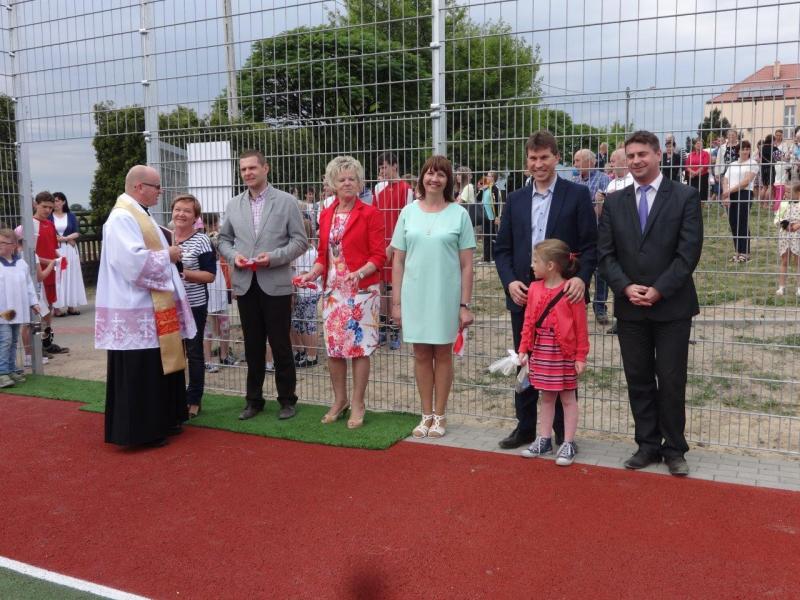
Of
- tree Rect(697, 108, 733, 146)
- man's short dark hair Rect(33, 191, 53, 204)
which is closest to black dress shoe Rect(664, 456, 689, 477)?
tree Rect(697, 108, 733, 146)

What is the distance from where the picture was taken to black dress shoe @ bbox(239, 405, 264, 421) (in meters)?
5.96

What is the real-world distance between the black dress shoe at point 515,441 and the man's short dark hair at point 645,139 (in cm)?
208

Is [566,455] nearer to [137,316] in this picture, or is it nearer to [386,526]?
[386,526]

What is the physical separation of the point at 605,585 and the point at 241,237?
3.73 meters

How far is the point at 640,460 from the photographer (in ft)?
15.1

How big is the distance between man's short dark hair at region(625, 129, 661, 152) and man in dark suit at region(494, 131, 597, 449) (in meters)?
0.44

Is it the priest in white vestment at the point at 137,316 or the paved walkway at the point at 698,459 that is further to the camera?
the priest in white vestment at the point at 137,316

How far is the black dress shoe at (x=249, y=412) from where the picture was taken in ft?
19.5

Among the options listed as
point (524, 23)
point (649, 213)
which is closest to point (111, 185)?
point (524, 23)

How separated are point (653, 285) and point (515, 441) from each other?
1487 millimetres

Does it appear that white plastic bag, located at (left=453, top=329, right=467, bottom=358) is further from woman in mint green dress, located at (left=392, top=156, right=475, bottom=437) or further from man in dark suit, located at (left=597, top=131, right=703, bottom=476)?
man in dark suit, located at (left=597, top=131, right=703, bottom=476)

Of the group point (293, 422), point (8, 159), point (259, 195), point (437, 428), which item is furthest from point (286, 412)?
point (8, 159)

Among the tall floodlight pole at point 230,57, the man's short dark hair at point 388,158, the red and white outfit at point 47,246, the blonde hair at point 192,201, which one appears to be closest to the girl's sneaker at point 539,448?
the man's short dark hair at point 388,158

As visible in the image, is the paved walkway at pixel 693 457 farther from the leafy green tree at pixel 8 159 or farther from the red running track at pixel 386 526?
the leafy green tree at pixel 8 159
